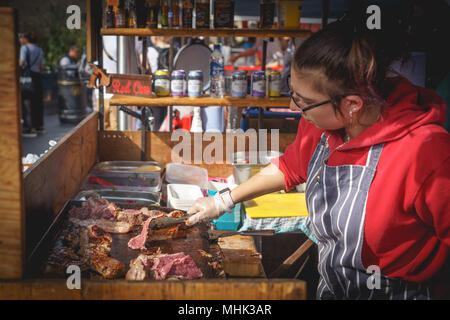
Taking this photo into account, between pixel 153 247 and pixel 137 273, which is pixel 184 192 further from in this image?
pixel 137 273

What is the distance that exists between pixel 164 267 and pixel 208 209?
445 millimetres

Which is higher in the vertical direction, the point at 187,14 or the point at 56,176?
the point at 187,14

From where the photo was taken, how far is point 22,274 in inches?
62.8

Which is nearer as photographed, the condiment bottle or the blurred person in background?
the condiment bottle

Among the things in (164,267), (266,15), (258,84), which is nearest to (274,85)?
(258,84)

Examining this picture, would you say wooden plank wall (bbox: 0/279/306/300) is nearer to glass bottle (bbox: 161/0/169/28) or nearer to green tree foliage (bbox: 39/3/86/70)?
glass bottle (bbox: 161/0/169/28)

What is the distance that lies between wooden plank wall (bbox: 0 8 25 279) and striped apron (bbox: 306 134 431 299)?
47.3 inches

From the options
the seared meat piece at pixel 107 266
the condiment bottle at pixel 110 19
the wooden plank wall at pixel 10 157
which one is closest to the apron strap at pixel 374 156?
the seared meat piece at pixel 107 266

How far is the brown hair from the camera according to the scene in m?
1.65

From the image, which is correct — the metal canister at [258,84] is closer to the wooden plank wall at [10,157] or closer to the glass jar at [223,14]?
the glass jar at [223,14]

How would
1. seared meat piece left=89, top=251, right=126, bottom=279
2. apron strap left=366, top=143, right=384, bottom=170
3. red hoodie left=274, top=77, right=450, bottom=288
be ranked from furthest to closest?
seared meat piece left=89, top=251, right=126, bottom=279, apron strap left=366, top=143, right=384, bottom=170, red hoodie left=274, top=77, right=450, bottom=288

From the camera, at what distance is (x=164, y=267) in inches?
80.4

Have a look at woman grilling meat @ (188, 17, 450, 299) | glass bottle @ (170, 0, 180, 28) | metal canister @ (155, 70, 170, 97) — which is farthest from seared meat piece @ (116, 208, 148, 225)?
glass bottle @ (170, 0, 180, 28)

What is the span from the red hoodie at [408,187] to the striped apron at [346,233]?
0.03 m
